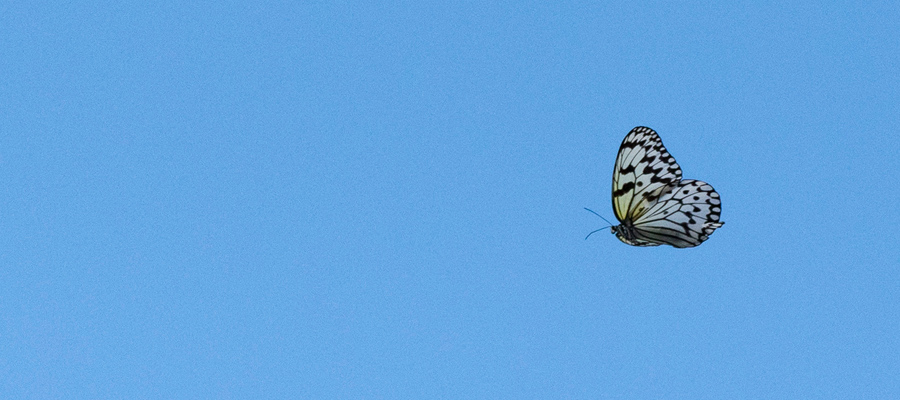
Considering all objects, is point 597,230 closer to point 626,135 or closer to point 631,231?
point 631,231

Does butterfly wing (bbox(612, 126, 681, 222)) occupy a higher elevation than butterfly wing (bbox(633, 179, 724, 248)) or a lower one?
higher

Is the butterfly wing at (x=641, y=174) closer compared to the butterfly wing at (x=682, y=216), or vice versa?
the butterfly wing at (x=682, y=216)

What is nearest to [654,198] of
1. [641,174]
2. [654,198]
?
[654,198]

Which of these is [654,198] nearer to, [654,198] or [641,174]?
[654,198]

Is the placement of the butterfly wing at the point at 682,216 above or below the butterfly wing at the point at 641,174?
below

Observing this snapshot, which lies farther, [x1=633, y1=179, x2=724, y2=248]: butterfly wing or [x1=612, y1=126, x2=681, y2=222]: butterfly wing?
[x1=612, y1=126, x2=681, y2=222]: butterfly wing
